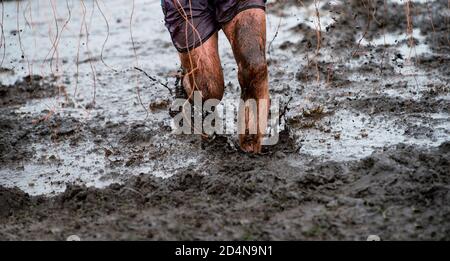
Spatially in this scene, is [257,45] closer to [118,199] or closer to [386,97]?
[118,199]

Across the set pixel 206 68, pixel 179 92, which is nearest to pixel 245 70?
pixel 206 68

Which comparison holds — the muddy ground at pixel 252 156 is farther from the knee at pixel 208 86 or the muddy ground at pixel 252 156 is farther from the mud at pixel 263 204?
the knee at pixel 208 86

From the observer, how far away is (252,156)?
166 inches

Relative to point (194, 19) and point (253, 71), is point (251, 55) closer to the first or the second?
point (253, 71)

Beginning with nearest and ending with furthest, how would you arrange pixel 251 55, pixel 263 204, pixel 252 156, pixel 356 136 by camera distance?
1. pixel 263 204
2. pixel 251 55
3. pixel 252 156
4. pixel 356 136

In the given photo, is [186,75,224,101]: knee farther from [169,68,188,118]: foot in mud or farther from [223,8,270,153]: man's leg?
[169,68,188,118]: foot in mud

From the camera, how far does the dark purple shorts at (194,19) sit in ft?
13.3

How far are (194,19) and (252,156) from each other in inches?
40.9

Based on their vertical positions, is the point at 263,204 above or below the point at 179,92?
below

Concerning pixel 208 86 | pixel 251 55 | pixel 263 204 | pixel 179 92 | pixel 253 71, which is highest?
pixel 251 55

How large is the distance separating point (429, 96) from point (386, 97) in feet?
1.21

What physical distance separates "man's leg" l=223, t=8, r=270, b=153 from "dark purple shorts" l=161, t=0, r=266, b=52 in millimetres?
A: 120

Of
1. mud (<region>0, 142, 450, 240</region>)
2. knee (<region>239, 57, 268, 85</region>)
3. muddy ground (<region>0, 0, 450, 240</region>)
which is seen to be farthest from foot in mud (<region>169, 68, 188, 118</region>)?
knee (<region>239, 57, 268, 85</region>)
